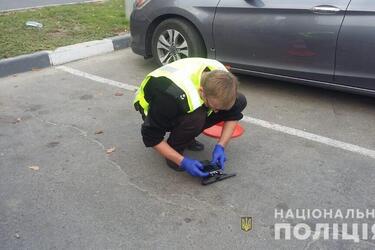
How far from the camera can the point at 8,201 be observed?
9.53 ft

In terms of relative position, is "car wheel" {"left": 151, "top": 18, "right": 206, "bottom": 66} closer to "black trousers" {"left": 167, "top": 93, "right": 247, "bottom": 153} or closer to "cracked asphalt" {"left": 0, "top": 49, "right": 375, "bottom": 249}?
"cracked asphalt" {"left": 0, "top": 49, "right": 375, "bottom": 249}

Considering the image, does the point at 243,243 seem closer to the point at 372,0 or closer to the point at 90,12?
the point at 372,0

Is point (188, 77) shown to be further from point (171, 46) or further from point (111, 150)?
point (171, 46)

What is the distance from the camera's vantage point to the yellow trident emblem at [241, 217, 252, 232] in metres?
2.63

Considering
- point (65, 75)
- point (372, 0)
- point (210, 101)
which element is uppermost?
point (372, 0)

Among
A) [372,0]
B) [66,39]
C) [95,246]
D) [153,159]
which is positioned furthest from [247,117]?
[66,39]

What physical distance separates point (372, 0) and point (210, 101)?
2009mm

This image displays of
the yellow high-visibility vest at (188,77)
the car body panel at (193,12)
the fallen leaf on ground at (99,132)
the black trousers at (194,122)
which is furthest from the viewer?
the car body panel at (193,12)

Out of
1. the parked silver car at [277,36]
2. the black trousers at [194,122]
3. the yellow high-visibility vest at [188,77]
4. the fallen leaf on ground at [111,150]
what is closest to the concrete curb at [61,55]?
the parked silver car at [277,36]

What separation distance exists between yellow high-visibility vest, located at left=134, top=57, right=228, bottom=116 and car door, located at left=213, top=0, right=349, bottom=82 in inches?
57.8

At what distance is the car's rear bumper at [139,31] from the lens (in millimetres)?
5273

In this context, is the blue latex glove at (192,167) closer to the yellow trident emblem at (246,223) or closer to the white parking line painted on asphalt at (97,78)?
the yellow trident emblem at (246,223)

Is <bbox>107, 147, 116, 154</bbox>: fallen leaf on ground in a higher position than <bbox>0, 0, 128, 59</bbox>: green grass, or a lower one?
higher

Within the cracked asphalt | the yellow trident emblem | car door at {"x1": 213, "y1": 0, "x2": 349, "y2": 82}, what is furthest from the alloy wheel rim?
the yellow trident emblem
